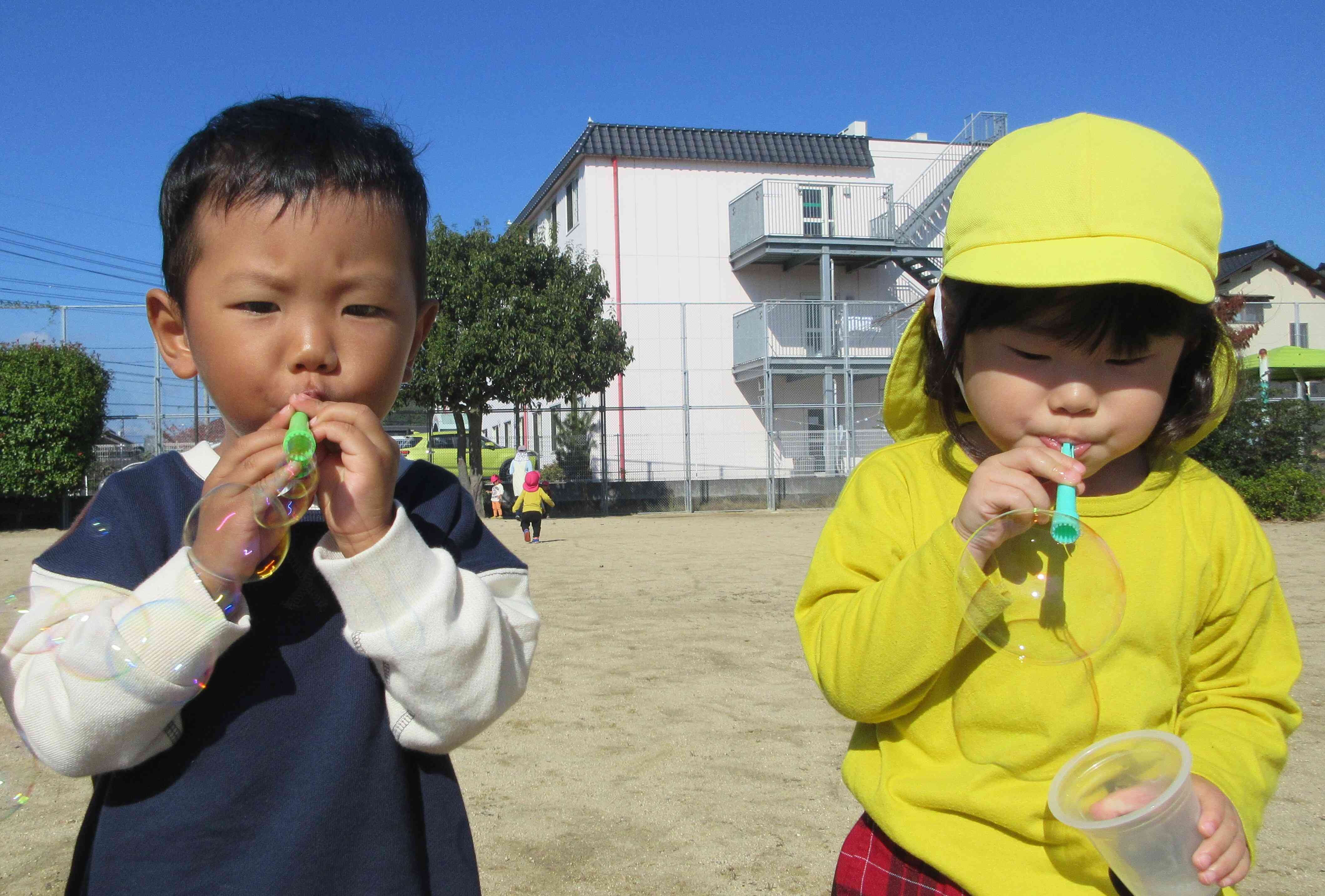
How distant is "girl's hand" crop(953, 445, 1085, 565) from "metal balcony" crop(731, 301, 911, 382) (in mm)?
18421

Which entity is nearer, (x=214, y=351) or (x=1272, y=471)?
(x=214, y=351)

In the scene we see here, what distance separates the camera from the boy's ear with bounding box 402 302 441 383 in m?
1.50

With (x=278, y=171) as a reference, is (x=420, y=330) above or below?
below

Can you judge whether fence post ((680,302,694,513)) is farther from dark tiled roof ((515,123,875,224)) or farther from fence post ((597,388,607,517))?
dark tiled roof ((515,123,875,224))

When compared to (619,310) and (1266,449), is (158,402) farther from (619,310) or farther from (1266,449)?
(1266,449)

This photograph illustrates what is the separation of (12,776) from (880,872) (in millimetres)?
1399

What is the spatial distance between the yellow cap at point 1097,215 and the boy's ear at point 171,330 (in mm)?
1109

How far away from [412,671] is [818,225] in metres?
23.0

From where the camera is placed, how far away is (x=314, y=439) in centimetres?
125

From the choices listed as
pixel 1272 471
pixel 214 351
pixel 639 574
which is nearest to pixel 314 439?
pixel 214 351

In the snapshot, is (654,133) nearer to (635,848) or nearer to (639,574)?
(639,574)

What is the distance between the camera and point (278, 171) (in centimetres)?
139

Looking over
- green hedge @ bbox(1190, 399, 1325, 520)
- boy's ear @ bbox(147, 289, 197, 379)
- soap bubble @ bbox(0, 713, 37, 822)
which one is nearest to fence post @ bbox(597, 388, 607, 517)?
green hedge @ bbox(1190, 399, 1325, 520)

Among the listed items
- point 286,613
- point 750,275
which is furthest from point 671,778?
point 750,275
